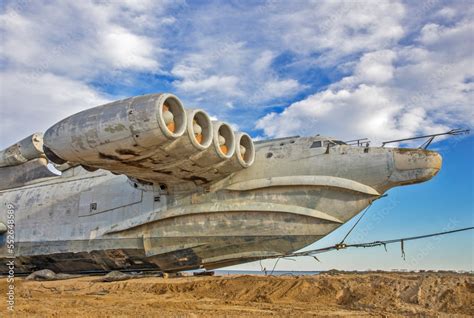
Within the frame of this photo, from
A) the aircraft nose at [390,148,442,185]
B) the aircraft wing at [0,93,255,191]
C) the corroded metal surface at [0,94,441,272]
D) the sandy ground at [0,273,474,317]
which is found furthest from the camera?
the corroded metal surface at [0,94,441,272]

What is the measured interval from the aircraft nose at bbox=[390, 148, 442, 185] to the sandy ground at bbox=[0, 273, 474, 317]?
289cm

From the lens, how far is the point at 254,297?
43.8 ft

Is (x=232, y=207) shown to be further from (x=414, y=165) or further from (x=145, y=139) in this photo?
(x=414, y=165)

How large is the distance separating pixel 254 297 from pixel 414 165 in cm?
608

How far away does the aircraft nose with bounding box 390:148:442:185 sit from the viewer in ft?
44.6

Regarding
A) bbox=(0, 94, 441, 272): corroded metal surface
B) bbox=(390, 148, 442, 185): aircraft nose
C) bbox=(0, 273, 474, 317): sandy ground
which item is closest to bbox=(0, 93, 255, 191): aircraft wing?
bbox=(0, 94, 441, 272): corroded metal surface

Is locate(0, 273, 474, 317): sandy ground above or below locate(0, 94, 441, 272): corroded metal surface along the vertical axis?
below

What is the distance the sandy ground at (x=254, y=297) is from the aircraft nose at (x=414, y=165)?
9.50ft

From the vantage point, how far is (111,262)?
17250 mm

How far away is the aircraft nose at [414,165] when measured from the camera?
13.6 meters

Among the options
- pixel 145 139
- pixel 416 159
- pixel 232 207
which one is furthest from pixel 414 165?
pixel 145 139

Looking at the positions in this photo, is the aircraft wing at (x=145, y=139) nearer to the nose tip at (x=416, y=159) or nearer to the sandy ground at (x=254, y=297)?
the sandy ground at (x=254, y=297)

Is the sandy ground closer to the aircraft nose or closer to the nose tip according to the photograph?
the aircraft nose

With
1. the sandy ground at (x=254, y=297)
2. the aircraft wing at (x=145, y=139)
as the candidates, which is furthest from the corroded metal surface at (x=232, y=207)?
the sandy ground at (x=254, y=297)
